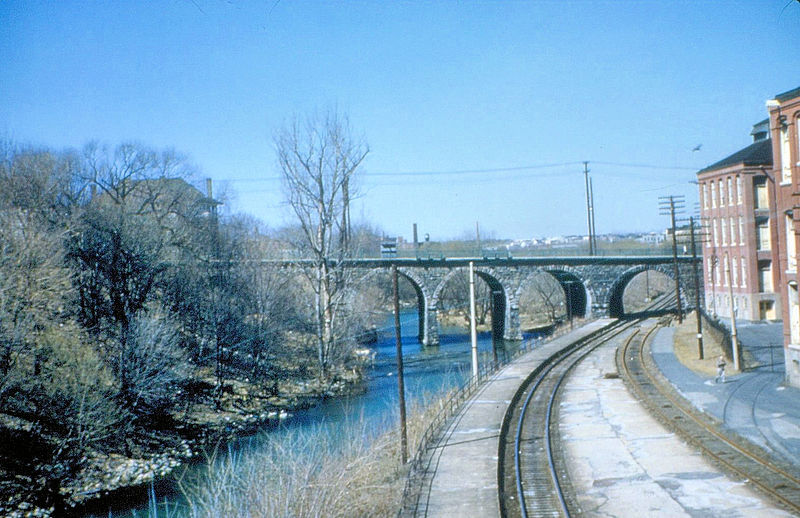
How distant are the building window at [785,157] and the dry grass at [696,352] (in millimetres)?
8086

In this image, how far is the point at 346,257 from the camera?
33.8m

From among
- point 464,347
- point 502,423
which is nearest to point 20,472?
point 502,423

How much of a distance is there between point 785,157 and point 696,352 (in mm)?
13539

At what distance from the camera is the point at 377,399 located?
27516mm

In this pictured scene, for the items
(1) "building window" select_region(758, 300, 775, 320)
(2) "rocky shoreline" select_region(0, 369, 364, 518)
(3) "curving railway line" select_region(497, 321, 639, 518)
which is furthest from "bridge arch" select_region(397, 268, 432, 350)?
Result: (1) "building window" select_region(758, 300, 775, 320)

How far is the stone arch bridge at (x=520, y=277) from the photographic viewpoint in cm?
4556

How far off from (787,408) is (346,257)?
21.9 metres

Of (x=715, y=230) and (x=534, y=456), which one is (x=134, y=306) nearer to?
(x=534, y=456)

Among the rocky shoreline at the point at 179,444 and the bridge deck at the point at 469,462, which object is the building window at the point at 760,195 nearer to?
the bridge deck at the point at 469,462

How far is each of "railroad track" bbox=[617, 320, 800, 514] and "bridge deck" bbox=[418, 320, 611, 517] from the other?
Answer: 4.75 m

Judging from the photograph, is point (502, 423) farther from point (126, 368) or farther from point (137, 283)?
point (137, 283)

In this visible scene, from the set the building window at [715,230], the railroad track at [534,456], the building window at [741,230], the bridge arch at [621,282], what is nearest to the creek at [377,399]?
the railroad track at [534,456]

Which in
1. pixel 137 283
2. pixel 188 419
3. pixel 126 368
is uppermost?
pixel 137 283

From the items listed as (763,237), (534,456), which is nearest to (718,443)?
(534,456)
